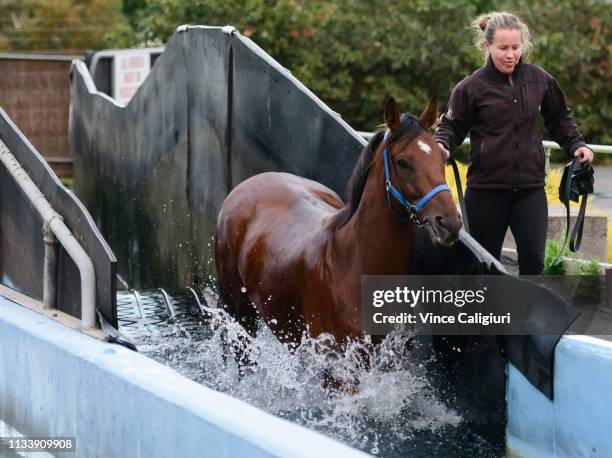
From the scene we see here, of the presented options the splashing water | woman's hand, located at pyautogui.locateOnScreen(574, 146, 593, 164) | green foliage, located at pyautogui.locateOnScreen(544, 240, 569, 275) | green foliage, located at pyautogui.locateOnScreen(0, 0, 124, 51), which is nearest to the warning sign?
green foliage, located at pyautogui.locateOnScreen(544, 240, 569, 275)

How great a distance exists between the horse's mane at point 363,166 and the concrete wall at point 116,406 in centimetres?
162

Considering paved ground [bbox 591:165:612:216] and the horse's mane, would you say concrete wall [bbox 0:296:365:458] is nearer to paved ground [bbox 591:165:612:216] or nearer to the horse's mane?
the horse's mane

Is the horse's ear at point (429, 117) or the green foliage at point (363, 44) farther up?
the horse's ear at point (429, 117)

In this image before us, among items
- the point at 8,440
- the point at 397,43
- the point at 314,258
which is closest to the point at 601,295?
the point at 314,258

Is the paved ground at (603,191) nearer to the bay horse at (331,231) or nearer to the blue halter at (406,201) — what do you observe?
the bay horse at (331,231)

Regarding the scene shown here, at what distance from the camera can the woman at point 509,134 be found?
6352mm

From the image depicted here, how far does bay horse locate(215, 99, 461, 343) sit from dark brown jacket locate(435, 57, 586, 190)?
2.71 feet

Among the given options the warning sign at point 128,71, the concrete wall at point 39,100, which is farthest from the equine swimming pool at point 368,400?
the concrete wall at point 39,100

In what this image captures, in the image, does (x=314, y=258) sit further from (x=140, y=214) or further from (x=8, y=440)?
(x=140, y=214)

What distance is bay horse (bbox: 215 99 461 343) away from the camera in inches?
213

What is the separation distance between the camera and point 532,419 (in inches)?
209

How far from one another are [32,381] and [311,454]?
2.36 m

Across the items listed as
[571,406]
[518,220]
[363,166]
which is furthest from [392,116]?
[571,406]

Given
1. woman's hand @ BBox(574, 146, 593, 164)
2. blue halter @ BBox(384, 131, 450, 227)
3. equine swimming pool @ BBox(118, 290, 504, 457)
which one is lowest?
equine swimming pool @ BBox(118, 290, 504, 457)
